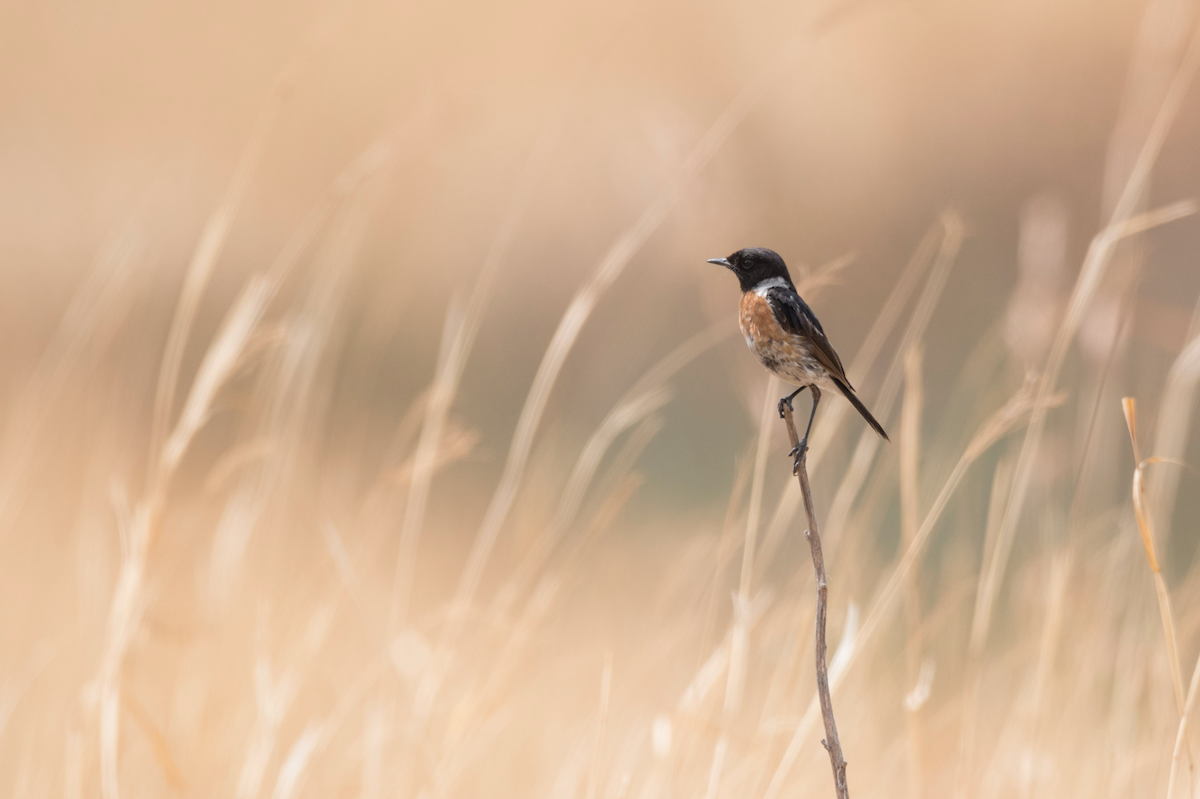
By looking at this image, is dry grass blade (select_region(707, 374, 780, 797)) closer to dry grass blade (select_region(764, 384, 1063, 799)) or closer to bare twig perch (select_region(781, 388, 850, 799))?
dry grass blade (select_region(764, 384, 1063, 799))

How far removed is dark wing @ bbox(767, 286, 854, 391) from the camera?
4.20 feet

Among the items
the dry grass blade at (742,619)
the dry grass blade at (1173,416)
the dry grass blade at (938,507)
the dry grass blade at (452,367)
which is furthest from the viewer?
the dry grass blade at (452,367)

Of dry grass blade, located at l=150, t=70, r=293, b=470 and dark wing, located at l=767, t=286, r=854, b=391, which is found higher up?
dry grass blade, located at l=150, t=70, r=293, b=470

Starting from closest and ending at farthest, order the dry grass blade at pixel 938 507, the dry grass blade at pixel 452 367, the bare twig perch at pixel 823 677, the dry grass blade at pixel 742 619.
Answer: the bare twig perch at pixel 823 677 → the dry grass blade at pixel 938 507 → the dry grass blade at pixel 742 619 → the dry grass blade at pixel 452 367

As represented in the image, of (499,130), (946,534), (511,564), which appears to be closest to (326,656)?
(511,564)

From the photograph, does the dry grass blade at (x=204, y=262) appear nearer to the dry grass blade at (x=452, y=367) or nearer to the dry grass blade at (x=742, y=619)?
the dry grass blade at (x=452, y=367)

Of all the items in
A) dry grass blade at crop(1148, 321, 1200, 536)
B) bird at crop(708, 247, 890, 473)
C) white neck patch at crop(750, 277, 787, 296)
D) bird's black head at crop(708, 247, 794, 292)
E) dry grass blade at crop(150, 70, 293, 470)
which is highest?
dry grass blade at crop(150, 70, 293, 470)

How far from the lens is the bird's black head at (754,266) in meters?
1.37

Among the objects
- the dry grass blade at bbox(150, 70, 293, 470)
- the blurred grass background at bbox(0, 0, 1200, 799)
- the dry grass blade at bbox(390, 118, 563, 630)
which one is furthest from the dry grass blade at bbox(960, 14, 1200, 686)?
the dry grass blade at bbox(150, 70, 293, 470)

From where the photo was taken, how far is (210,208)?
23.7 feet

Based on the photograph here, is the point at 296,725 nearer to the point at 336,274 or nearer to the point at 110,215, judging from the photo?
the point at 336,274

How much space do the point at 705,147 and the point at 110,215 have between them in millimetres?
7459

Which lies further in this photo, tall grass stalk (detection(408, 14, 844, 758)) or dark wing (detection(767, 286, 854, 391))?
tall grass stalk (detection(408, 14, 844, 758))

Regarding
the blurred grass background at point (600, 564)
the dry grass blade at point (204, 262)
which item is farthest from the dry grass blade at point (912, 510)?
the dry grass blade at point (204, 262)
